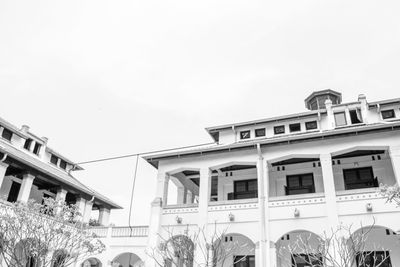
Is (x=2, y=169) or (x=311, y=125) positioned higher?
(x=311, y=125)

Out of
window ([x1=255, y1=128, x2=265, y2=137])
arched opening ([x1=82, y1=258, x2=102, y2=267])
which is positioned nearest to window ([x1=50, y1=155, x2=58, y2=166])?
arched opening ([x1=82, y1=258, x2=102, y2=267])

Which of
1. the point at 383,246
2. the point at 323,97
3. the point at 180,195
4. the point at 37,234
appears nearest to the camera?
the point at 37,234

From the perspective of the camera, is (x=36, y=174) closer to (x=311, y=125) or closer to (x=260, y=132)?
(x=260, y=132)

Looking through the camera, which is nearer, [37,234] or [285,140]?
[37,234]

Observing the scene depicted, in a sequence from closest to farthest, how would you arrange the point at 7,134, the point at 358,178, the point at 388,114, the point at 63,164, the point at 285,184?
the point at 358,178 → the point at 285,184 → the point at 388,114 → the point at 7,134 → the point at 63,164

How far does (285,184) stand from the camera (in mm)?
19938

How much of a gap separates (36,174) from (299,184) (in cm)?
1649

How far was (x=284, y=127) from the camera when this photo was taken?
2253 cm

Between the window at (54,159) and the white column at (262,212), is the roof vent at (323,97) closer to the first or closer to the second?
the white column at (262,212)

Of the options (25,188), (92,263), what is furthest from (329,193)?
(25,188)

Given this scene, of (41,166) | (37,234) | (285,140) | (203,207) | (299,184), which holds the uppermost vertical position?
(285,140)

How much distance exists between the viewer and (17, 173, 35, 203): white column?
65.4 feet

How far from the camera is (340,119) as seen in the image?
21906 mm

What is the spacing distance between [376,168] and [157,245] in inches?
502
